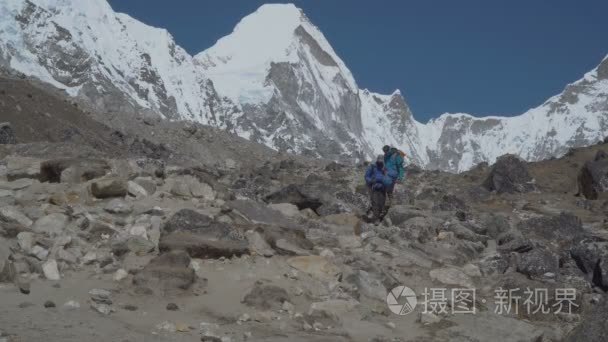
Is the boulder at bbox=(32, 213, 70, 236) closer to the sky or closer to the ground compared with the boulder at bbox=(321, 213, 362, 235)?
closer to the ground

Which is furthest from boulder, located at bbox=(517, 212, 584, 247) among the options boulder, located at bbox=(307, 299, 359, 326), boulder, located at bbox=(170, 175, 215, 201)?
boulder, located at bbox=(307, 299, 359, 326)

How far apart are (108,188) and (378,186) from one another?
18.4ft

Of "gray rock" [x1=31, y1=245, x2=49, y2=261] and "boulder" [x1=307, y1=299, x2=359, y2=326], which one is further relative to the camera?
"gray rock" [x1=31, y1=245, x2=49, y2=261]

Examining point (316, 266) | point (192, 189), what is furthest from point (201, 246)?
point (192, 189)

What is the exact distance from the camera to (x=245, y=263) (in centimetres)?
938

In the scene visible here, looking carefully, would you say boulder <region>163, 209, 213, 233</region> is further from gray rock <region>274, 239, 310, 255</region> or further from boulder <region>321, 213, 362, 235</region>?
boulder <region>321, 213, 362, 235</region>

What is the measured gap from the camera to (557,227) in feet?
50.5

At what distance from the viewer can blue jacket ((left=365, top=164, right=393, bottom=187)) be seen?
14.4 meters

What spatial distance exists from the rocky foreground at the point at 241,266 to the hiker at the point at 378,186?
0.36 m

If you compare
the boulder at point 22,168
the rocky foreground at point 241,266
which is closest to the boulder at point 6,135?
the rocky foreground at point 241,266

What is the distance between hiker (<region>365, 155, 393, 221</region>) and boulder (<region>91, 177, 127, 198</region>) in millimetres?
5312

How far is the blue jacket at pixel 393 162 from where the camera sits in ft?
48.5

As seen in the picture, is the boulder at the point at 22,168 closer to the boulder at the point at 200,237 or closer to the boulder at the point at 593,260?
the boulder at the point at 200,237

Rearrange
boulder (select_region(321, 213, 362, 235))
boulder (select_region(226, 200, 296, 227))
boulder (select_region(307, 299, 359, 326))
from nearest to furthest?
1. boulder (select_region(307, 299, 359, 326))
2. boulder (select_region(226, 200, 296, 227))
3. boulder (select_region(321, 213, 362, 235))
